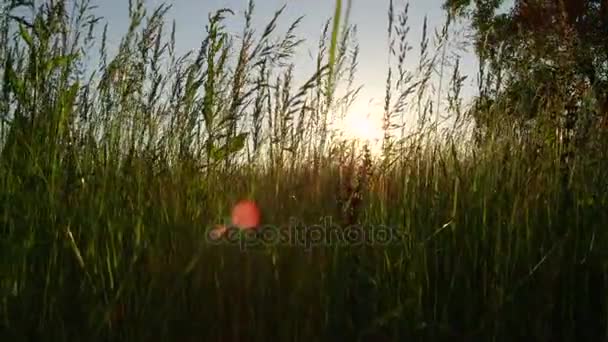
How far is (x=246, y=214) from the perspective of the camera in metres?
1.94

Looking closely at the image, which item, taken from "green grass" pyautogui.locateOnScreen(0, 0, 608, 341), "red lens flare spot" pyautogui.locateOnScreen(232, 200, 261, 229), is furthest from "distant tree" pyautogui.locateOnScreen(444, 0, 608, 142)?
"red lens flare spot" pyautogui.locateOnScreen(232, 200, 261, 229)

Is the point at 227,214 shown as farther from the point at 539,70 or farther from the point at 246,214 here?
the point at 539,70

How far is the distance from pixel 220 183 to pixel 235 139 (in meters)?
0.17

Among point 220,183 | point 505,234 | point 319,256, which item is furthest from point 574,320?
point 220,183

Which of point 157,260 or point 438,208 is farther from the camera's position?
point 438,208

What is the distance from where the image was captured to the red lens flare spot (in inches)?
73.8

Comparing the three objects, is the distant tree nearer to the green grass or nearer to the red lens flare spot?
the green grass

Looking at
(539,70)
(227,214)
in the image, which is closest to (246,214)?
(227,214)

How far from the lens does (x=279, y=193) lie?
2033 mm

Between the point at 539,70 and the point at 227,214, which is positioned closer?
the point at 227,214

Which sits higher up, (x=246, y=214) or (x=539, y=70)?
(x=539, y=70)

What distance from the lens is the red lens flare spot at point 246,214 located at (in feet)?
6.15

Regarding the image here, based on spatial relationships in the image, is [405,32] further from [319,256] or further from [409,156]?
[319,256]

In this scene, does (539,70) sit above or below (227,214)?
above
